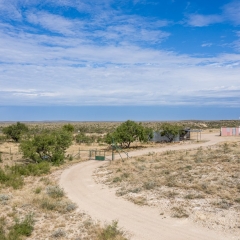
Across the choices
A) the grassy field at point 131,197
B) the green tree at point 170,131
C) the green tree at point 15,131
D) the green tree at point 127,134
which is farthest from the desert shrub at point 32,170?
the green tree at point 15,131

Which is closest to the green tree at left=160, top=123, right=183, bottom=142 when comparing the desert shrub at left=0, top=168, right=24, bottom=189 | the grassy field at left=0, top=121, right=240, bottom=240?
the grassy field at left=0, top=121, right=240, bottom=240

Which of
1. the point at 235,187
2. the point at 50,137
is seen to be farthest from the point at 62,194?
the point at 50,137

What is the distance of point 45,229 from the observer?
11594 mm

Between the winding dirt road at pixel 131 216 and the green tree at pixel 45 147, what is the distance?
894 centimetres

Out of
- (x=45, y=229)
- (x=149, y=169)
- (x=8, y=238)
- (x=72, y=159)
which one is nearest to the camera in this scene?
(x=8, y=238)

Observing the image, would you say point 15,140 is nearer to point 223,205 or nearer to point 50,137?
point 50,137

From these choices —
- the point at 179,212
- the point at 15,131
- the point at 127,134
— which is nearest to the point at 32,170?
the point at 179,212

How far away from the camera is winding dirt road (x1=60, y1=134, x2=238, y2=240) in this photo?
424 inches

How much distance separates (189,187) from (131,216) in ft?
17.3

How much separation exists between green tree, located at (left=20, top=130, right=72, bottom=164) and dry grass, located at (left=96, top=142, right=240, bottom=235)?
6267 mm

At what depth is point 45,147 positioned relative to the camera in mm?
28250

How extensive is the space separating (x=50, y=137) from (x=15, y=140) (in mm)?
28091

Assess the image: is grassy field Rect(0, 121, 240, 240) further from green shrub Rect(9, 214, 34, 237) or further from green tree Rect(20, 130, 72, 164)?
green tree Rect(20, 130, 72, 164)

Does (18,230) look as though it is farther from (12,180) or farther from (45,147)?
(45,147)
